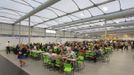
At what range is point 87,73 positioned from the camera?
660 centimetres

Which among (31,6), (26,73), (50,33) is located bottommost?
(26,73)

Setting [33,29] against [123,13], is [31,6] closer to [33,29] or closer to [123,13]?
[123,13]

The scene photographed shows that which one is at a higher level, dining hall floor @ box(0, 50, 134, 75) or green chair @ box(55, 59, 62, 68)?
green chair @ box(55, 59, 62, 68)

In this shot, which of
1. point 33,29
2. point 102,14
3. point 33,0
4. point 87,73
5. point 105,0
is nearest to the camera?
point 87,73

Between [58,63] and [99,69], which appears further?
[99,69]

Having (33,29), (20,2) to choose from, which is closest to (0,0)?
(20,2)

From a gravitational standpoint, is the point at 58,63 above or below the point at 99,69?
above

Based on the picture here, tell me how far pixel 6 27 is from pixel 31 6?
12.3 meters

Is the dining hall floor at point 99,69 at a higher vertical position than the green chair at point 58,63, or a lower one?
lower

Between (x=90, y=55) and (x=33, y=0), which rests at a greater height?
(x=33, y=0)

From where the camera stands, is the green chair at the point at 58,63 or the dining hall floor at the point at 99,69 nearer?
the dining hall floor at the point at 99,69

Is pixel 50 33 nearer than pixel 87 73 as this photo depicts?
No

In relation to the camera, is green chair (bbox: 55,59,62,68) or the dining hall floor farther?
green chair (bbox: 55,59,62,68)

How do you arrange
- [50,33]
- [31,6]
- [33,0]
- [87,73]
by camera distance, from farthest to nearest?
[50,33] → [31,6] → [33,0] → [87,73]
